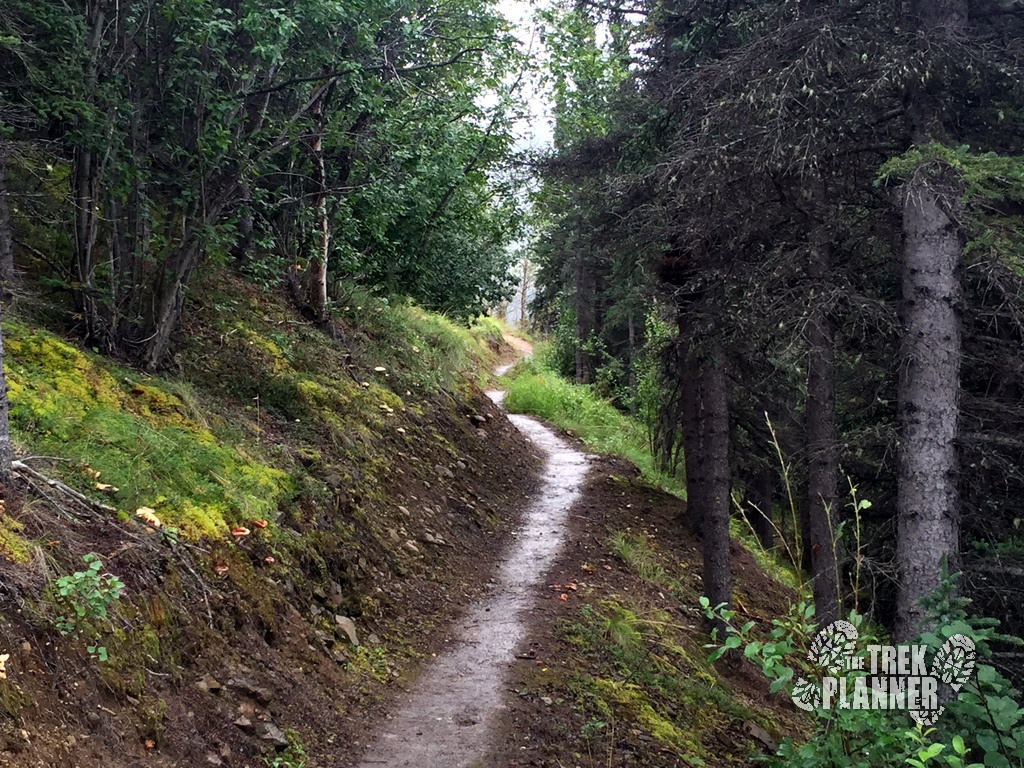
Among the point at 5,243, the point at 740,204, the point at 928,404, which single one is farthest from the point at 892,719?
the point at 5,243

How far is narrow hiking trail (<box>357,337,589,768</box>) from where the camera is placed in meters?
5.21

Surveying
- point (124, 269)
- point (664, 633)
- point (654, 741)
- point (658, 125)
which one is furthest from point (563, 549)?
point (124, 269)

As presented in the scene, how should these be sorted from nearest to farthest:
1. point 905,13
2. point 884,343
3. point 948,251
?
point 948,251, point 905,13, point 884,343

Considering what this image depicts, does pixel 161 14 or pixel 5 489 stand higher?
pixel 161 14

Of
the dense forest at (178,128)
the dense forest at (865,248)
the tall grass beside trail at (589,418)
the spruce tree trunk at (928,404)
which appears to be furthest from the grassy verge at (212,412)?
the tall grass beside trail at (589,418)

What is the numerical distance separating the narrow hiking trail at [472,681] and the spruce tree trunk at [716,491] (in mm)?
2092

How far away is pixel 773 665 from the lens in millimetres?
3365

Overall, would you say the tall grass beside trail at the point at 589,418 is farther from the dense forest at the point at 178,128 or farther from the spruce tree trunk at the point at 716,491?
the dense forest at the point at 178,128

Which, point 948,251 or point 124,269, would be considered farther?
point 124,269

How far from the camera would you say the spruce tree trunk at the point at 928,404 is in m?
6.21

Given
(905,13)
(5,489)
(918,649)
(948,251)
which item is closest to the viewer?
(918,649)

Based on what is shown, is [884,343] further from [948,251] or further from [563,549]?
[563,549]

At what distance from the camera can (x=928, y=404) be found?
20.6 ft

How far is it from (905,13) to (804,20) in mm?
984
